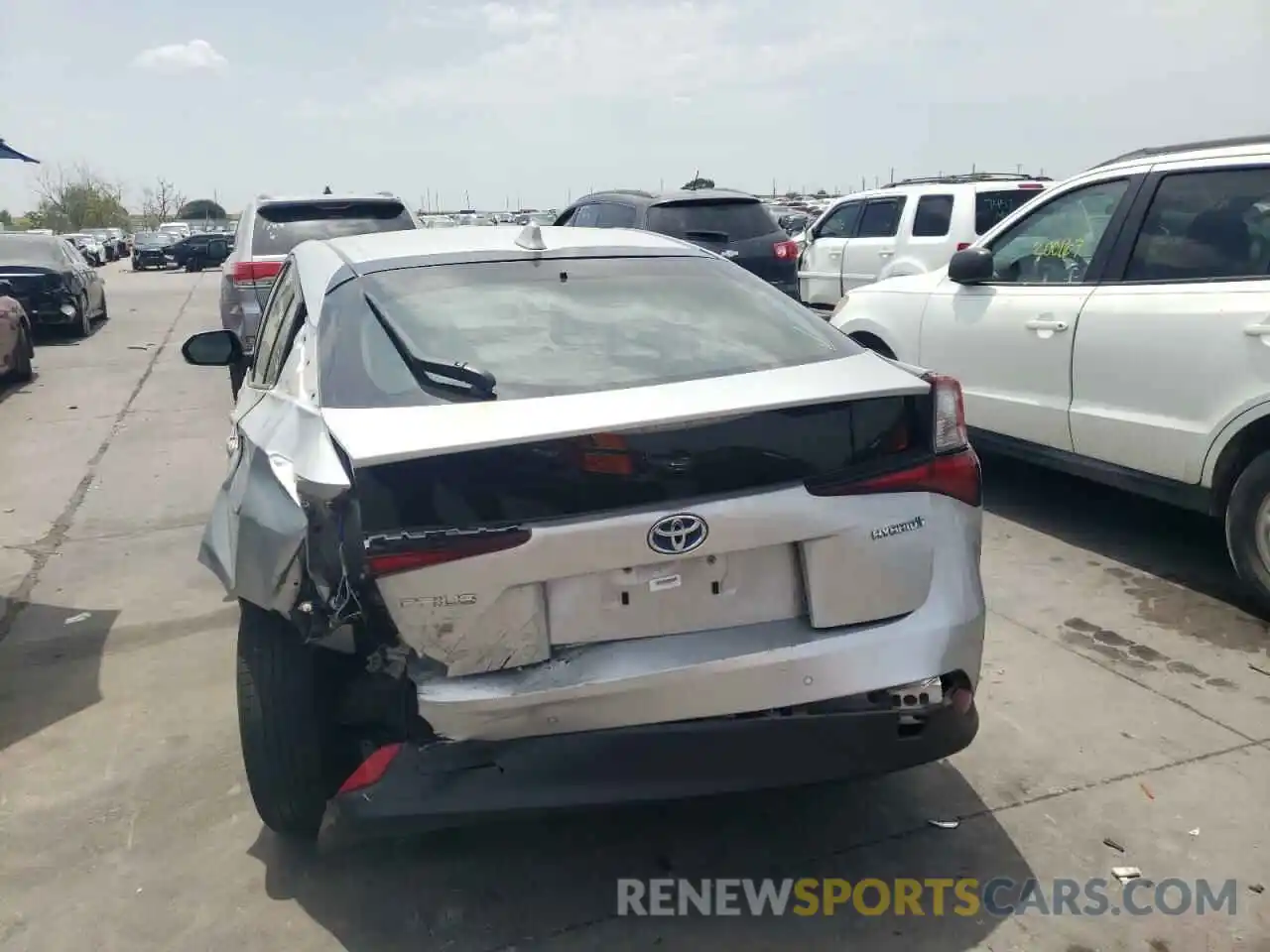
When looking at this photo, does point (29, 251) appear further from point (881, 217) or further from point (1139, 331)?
point (1139, 331)

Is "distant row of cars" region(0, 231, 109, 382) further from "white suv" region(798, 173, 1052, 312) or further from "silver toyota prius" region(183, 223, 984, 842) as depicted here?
"silver toyota prius" region(183, 223, 984, 842)

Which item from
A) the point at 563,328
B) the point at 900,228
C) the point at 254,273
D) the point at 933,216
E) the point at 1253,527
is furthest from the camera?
the point at 900,228

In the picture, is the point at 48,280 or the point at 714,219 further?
the point at 48,280

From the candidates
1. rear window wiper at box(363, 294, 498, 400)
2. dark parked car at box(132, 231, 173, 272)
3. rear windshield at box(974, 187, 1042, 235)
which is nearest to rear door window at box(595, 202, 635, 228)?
rear windshield at box(974, 187, 1042, 235)

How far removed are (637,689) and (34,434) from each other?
863cm

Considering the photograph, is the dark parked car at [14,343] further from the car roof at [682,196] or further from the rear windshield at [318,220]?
the car roof at [682,196]

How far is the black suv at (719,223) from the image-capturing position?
11.4 m

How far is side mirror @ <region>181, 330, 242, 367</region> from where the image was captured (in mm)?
4742

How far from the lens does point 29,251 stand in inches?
640

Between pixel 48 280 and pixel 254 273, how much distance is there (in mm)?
7980

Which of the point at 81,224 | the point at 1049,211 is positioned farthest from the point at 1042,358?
the point at 81,224

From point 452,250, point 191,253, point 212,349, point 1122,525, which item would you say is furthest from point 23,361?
point 191,253

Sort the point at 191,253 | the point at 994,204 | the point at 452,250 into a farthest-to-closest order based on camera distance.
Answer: the point at 191,253
the point at 994,204
the point at 452,250

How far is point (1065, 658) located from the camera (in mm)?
4383
